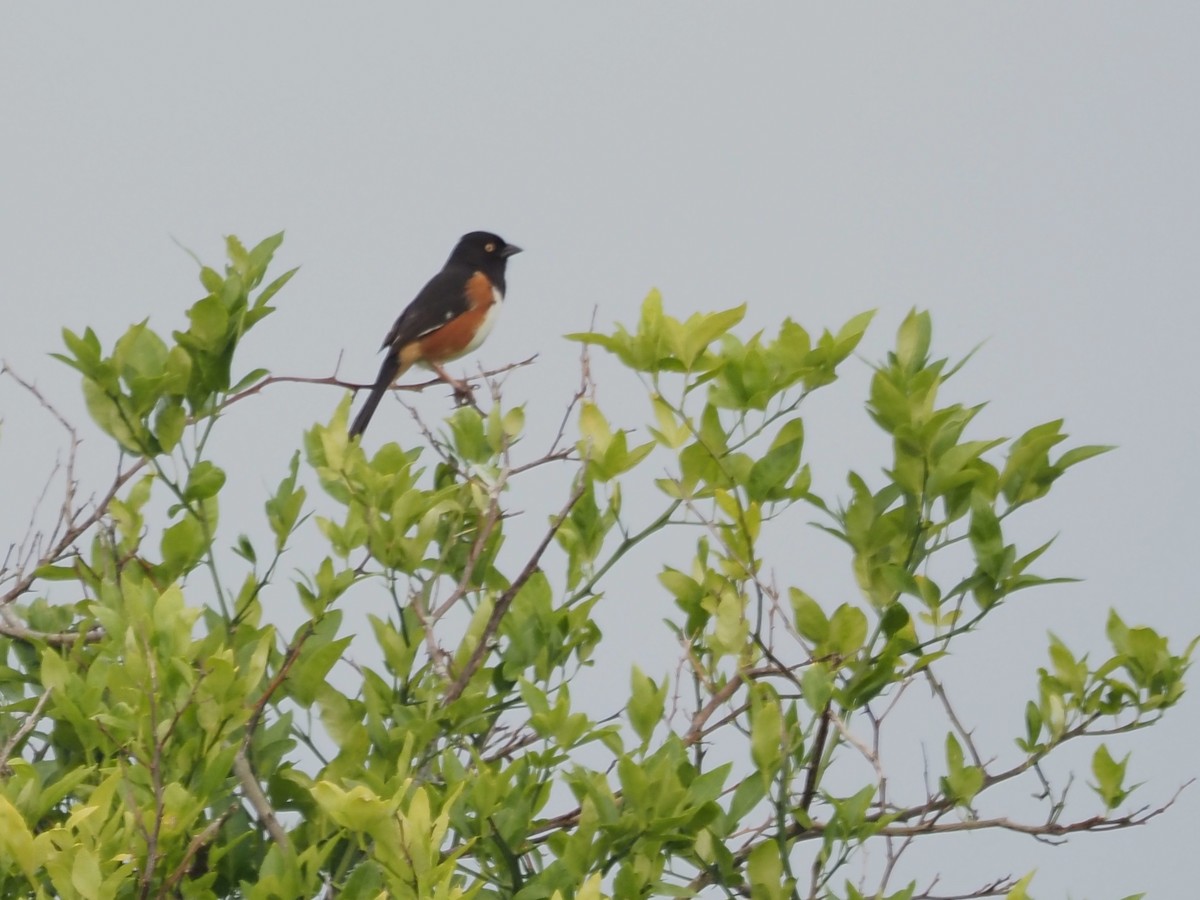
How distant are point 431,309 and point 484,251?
3.07 ft

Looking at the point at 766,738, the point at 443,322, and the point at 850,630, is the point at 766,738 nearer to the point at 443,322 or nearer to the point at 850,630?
the point at 850,630

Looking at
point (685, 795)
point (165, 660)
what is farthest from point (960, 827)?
point (165, 660)

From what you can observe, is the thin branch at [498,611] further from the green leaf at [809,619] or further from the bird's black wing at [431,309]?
the bird's black wing at [431,309]

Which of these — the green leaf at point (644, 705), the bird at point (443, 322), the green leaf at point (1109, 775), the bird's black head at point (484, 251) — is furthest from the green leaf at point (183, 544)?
the bird's black head at point (484, 251)

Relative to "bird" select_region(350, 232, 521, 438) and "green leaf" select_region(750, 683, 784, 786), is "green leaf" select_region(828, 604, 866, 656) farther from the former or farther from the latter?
"bird" select_region(350, 232, 521, 438)

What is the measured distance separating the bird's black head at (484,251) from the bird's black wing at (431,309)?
0.32 meters

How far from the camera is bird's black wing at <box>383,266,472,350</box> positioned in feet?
21.7

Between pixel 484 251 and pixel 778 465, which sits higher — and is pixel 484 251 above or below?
above

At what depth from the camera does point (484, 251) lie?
7.62m

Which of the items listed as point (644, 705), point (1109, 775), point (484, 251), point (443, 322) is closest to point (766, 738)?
point (644, 705)

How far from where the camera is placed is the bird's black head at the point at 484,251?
757 centimetres

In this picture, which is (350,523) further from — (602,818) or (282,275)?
(602,818)

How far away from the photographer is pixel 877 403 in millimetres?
2537

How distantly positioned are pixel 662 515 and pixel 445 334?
13.7 ft
